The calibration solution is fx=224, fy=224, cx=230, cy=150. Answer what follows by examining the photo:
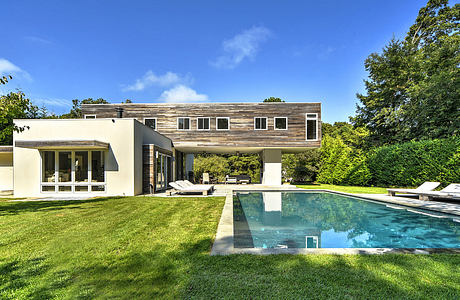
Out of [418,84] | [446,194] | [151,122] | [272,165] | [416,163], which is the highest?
[418,84]

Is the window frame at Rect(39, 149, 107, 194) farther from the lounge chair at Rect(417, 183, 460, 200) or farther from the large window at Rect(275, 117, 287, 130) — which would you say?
the lounge chair at Rect(417, 183, 460, 200)

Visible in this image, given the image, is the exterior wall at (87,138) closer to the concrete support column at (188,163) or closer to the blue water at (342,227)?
the blue water at (342,227)

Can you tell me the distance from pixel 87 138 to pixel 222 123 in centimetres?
919

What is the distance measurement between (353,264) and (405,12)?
1037 inches

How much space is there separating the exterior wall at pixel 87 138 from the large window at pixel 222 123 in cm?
754

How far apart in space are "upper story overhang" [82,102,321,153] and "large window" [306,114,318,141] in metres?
0.07

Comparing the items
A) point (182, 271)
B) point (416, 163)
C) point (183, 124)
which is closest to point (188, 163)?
point (183, 124)

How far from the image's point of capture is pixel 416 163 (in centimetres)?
1427

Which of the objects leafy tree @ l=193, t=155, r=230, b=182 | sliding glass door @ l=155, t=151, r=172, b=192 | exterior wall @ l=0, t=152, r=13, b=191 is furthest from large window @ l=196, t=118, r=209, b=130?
exterior wall @ l=0, t=152, r=13, b=191

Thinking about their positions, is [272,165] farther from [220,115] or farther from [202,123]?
[202,123]

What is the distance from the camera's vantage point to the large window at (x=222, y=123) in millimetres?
17359

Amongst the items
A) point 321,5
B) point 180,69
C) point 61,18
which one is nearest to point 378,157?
point 321,5

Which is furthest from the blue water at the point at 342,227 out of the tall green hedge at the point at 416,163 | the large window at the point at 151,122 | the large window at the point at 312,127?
the large window at the point at 151,122

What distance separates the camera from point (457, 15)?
21.9 m
